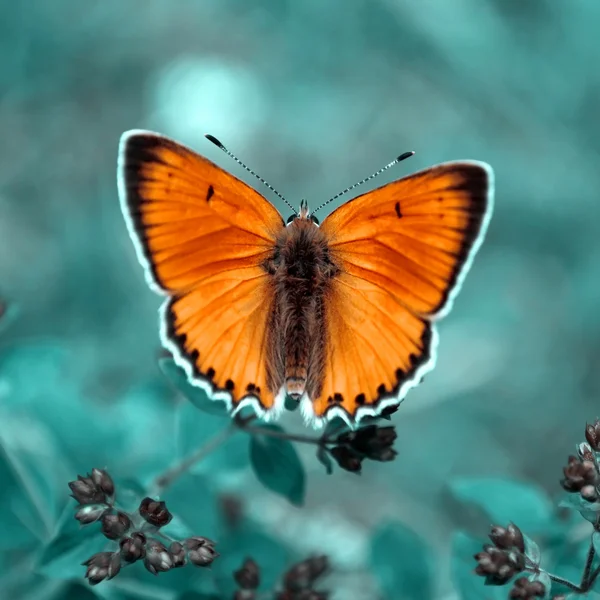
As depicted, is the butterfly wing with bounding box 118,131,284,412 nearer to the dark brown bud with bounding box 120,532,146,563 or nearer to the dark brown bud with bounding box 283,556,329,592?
the dark brown bud with bounding box 120,532,146,563

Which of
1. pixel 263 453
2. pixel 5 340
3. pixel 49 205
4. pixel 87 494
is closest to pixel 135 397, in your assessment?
pixel 263 453

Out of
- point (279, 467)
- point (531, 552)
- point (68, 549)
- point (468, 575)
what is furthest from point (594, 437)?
point (68, 549)

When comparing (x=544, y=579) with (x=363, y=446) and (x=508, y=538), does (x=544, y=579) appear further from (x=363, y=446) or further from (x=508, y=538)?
(x=363, y=446)

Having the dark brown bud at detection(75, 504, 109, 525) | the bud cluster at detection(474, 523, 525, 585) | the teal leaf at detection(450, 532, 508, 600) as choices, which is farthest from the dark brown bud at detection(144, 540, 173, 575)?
the teal leaf at detection(450, 532, 508, 600)

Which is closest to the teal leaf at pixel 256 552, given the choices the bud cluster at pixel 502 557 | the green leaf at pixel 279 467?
the green leaf at pixel 279 467

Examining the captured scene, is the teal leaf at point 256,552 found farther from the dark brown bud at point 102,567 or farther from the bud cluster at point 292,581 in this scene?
the dark brown bud at point 102,567

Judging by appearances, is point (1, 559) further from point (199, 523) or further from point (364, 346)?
point (364, 346)
